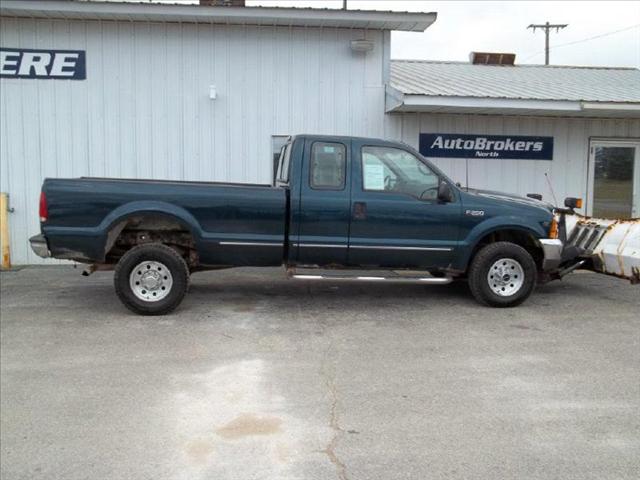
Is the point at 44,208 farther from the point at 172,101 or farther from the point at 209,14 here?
the point at 209,14

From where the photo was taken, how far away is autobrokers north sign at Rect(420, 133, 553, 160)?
37.9 ft

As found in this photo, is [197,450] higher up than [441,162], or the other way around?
[441,162]

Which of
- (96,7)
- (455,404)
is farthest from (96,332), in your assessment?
(96,7)

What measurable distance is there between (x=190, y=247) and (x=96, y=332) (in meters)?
1.49

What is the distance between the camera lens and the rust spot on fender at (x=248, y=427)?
13.7ft

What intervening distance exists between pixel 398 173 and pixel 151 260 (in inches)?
119

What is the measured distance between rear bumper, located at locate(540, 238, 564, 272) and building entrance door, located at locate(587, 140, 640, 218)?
4.98 meters

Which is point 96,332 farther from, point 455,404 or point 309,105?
point 309,105

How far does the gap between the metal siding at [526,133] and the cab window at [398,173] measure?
401 cm

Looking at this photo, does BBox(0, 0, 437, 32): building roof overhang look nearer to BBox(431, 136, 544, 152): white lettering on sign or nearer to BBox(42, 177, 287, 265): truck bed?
BBox(431, 136, 544, 152): white lettering on sign

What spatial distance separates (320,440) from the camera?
13.4ft

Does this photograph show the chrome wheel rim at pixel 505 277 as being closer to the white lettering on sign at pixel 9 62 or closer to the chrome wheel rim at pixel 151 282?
the chrome wheel rim at pixel 151 282

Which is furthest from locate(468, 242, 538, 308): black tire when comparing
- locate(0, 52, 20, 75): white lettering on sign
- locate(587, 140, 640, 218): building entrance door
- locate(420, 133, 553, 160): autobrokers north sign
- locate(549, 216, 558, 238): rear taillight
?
locate(0, 52, 20, 75): white lettering on sign

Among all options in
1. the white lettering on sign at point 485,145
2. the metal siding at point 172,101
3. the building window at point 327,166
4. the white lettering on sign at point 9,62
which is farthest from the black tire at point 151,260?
the white lettering on sign at point 485,145
